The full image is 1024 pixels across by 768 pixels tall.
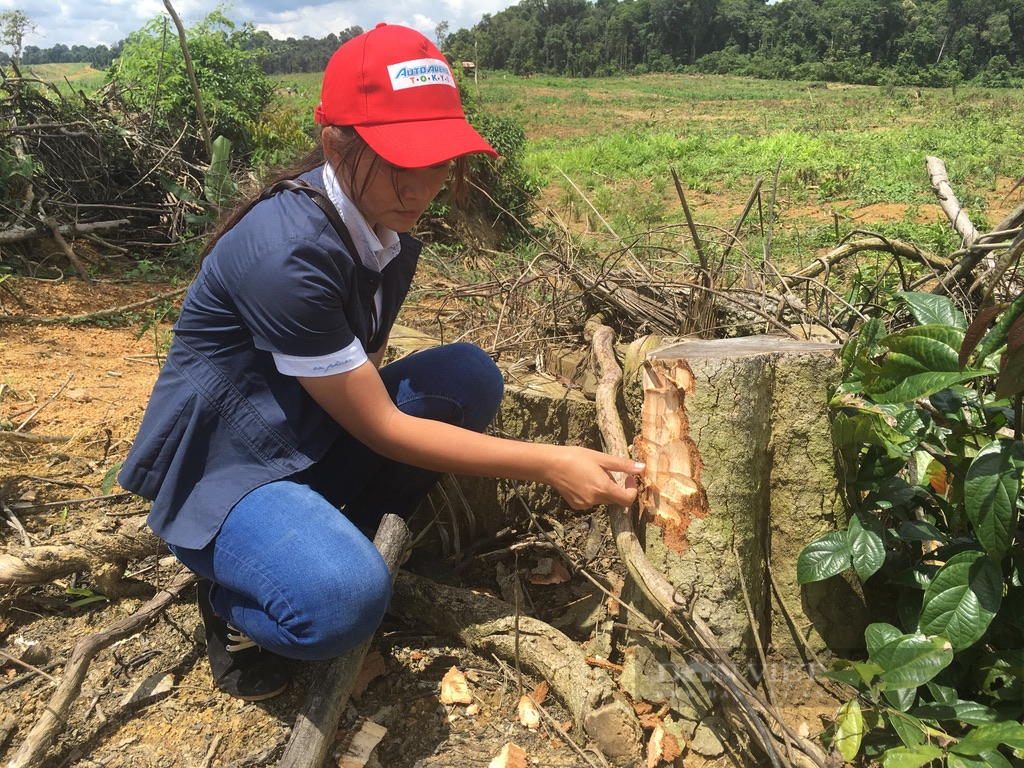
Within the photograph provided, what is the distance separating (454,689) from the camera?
162 centimetres

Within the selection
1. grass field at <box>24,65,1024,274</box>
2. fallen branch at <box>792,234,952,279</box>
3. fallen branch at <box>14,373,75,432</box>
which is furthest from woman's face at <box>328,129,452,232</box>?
fallen branch at <box>14,373,75,432</box>

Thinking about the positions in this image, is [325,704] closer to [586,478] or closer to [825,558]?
[586,478]

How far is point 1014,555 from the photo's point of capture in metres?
1.34

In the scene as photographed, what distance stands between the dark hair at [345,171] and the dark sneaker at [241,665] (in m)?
0.83

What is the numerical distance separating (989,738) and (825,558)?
380 millimetres

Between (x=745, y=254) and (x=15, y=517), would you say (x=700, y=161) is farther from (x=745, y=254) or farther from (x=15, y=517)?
(x=15, y=517)

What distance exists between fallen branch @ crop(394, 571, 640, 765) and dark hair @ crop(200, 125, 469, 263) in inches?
37.5

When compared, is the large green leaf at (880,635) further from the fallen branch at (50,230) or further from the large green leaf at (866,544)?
the fallen branch at (50,230)

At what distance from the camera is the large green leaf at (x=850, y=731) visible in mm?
1271

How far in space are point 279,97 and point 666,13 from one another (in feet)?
199

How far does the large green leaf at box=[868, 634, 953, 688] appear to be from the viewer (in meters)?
1.21

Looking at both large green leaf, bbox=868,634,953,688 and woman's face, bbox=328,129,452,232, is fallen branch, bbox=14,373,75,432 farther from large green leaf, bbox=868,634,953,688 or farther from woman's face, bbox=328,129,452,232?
large green leaf, bbox=868,634,953,688

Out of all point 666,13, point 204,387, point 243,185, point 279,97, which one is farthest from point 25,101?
point 666,13

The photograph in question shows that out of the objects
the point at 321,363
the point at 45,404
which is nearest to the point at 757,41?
the point at 45,404
